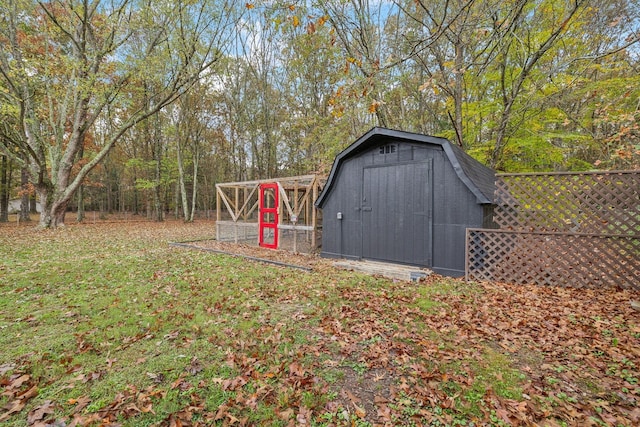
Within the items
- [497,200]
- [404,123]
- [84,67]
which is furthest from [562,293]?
[84,67]

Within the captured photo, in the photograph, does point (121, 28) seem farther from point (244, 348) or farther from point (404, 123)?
point (244, 348)

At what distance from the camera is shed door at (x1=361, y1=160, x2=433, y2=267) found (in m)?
6.35

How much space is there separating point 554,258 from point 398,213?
9.76 feet

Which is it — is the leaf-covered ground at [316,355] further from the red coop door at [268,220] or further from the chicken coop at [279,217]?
the red coop door at [268,220]

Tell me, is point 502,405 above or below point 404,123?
below

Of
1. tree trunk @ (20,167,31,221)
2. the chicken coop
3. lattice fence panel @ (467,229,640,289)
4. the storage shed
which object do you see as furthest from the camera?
tree trunk @ (20,167,31,221)

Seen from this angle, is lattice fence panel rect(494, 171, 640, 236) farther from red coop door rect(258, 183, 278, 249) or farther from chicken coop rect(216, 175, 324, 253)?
red coop door rect(258, 183, 278, 249)

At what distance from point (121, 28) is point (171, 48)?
2.33 m

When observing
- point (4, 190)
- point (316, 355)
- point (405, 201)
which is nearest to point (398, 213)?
point (405, 201)

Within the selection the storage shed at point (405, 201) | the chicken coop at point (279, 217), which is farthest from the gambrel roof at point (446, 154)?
the chicken coop at point (279, 217)

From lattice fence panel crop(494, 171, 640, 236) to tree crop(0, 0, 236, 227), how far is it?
14208mm

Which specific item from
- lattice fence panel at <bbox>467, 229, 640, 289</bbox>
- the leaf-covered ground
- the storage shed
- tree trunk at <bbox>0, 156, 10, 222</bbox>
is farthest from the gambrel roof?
tree trunk at <bbox>0, 156, 10, 222</bbox>

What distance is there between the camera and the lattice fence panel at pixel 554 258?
4566 millimetres

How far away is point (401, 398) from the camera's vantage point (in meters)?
2.30
